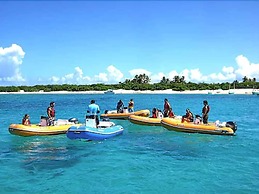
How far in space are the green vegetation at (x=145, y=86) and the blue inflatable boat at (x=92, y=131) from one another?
100890 mm

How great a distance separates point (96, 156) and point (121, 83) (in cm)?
11613

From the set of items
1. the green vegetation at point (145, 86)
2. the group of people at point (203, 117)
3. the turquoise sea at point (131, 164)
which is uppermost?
the green vegetation at point (145, 86)

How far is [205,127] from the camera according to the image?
18.6 meters

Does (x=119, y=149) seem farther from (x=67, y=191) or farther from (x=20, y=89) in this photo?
(x=20, y=89)

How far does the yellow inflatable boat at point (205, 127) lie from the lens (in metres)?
18.4

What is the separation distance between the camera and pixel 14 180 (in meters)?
10.6

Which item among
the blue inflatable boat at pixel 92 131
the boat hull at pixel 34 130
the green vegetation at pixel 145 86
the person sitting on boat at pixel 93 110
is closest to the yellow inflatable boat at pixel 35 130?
the boat hull at pixel 34 130

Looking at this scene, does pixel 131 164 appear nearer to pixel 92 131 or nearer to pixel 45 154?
pixel 45 154

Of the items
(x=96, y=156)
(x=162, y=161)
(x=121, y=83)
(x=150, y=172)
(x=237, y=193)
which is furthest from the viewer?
(x=121, y=83)

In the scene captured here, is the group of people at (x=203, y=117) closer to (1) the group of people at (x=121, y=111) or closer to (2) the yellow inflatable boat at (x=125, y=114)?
(1) the group of people at (x=121, y=111)

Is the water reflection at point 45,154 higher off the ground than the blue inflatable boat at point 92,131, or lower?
lower

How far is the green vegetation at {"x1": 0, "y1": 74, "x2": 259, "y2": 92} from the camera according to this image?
4644 inches

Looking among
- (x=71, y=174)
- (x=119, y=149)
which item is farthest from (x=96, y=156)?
(x=71, y=174)

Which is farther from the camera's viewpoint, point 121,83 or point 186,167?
point 121,83
